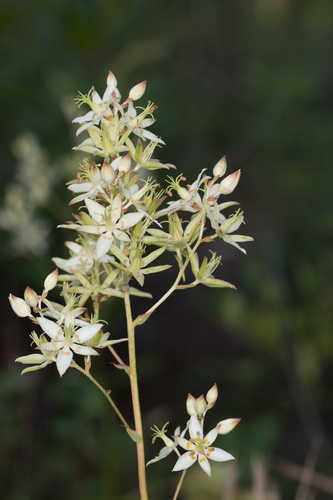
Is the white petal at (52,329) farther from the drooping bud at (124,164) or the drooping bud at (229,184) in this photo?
the drooping bud at (229,184)

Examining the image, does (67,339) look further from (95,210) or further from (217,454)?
(217,454)

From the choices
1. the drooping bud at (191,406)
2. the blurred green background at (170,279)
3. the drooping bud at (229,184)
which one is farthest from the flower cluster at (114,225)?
the blurred green background at (170,279)

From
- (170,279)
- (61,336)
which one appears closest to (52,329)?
(61,336)

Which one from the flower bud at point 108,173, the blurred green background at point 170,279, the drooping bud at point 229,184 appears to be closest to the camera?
the flower bud at point 108,173

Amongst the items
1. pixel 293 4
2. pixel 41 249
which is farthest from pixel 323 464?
pixel 293 4

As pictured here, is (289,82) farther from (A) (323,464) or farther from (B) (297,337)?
(A) (323,464)

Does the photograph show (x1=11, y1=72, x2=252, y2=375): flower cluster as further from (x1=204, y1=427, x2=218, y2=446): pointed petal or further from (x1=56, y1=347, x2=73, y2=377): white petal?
(x1=204, y1=427, x2=218, y2=446): pointed petal
